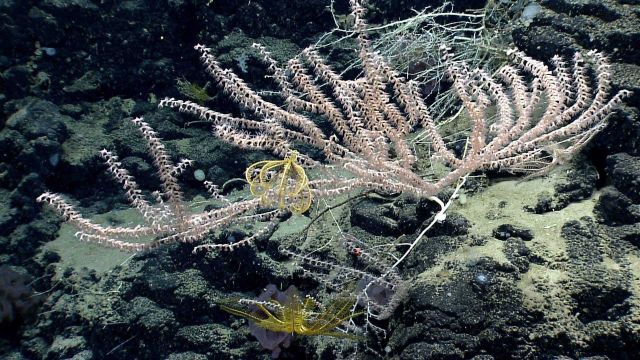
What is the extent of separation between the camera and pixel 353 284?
2879mm

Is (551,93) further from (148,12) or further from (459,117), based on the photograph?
(148,12)

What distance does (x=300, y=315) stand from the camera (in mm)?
2734

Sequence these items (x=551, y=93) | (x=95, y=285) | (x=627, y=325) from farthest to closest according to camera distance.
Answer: (x=95, y=285) < (x=551, y=93) < (x=627, y=325)

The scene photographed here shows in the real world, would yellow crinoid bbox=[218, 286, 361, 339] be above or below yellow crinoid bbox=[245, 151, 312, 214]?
below

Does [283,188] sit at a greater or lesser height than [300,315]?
greater

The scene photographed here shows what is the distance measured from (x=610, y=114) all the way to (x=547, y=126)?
14.0 inches

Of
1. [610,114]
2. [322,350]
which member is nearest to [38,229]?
[322,350]

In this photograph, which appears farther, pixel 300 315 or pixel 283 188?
pixel 300 315

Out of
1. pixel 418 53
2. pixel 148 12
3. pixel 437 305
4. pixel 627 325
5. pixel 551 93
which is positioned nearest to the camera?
pixel 627 325

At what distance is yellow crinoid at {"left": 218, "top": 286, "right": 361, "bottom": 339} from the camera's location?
2.67 m

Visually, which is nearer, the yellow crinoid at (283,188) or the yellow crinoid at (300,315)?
the yellow crinoid at (283,188)

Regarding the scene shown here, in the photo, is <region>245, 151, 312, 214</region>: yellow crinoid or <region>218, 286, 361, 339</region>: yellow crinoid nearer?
<region>245, 151, 312, 214</region>: yellow crinoid

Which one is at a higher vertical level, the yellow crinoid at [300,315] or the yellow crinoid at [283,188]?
Answer: the yellow crinoid at [283,188]

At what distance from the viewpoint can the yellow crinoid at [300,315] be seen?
8.75 ft
